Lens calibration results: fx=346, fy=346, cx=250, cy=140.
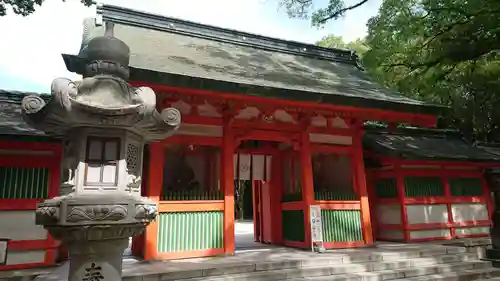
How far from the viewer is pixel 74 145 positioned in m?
3.89

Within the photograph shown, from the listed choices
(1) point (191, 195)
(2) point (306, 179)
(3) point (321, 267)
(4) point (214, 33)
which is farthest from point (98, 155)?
(4) point (214, 33)

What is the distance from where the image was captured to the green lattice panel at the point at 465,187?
10.6m

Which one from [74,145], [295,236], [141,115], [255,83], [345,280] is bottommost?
[345,280]

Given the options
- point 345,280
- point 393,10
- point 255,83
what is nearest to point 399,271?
point 345,280

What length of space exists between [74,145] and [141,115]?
853mm

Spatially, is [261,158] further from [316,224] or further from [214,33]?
[214,33]

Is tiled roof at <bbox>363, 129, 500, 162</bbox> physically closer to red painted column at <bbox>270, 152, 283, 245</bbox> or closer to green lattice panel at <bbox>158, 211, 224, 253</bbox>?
red painted column at <bbox>270, 152, 283, 245</bbox>

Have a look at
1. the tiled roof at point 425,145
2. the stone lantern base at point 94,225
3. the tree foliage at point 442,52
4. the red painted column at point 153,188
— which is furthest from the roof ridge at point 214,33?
the stone lantern base at point 94,225

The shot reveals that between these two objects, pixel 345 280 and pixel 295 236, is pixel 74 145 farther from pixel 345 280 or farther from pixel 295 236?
pixel 295 236

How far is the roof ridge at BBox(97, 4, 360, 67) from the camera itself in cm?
962

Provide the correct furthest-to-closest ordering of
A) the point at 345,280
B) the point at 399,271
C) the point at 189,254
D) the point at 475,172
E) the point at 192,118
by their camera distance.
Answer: the point at 475,172 < the point at 192,118 < the point at 189,254 < the point at 399,271 < the point at 345,280

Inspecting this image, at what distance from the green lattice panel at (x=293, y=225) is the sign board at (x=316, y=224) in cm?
40

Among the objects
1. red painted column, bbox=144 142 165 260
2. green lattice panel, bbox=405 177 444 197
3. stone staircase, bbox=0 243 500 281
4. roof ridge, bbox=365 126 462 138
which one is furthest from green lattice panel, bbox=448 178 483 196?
red painted column, bbox=144 142 165 260

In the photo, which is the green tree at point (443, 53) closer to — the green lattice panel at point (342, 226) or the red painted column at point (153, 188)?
the green lattice panel at point (342, 226)
